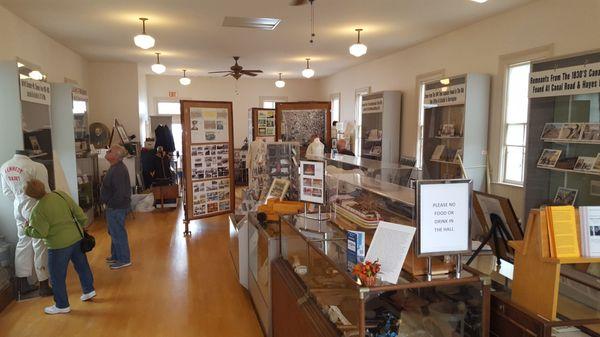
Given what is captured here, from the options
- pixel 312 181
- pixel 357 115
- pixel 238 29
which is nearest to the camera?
pixel 312 181

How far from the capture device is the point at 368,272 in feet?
5.75

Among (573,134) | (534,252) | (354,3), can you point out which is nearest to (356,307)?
(534,252)

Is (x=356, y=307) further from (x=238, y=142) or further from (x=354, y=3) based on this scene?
(x=238, y=142)

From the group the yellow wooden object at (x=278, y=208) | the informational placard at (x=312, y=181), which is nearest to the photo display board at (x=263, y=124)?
the yellow wooden object at (x=278, y=208)

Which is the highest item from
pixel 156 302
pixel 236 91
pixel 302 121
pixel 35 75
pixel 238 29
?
pixel 238 29

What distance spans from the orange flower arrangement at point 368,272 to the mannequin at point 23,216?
4.00 meters

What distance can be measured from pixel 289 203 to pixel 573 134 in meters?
3.02

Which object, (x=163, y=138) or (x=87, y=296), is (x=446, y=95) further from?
(x=163, y=138)

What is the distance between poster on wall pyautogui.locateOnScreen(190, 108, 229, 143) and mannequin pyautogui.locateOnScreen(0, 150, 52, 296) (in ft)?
7.89

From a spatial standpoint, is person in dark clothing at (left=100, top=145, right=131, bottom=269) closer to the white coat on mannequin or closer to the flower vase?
the white coat on mannequin

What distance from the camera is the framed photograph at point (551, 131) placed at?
176 inches

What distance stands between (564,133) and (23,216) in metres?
5.76

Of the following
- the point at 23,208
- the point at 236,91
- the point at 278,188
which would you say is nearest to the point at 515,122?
the point at 278,188

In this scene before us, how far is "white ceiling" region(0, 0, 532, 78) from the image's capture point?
5.47 m
